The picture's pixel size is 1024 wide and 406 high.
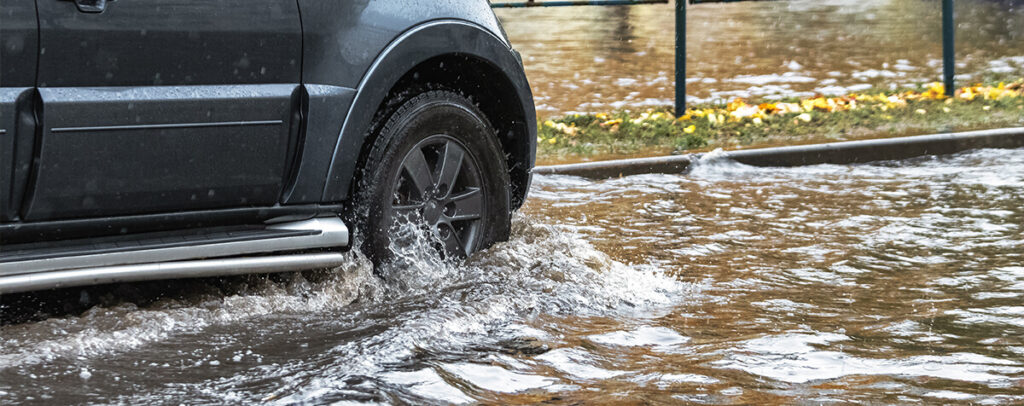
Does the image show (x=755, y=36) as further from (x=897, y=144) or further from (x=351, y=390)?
(x=351, y=390)

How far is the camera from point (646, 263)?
219 inches

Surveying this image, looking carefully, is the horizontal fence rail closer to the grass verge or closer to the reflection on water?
the grass verge

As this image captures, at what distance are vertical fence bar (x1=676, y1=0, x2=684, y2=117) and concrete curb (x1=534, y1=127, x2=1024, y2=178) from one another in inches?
60.8

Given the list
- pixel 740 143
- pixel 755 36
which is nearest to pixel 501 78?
pixel 740 143

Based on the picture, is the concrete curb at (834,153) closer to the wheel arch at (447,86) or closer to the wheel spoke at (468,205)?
the wheel arch at (447,86)

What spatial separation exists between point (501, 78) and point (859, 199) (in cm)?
283

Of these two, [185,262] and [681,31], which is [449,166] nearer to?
[185,262]

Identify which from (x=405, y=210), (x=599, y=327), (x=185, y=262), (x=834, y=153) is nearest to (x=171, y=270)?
(x=185, y=262)

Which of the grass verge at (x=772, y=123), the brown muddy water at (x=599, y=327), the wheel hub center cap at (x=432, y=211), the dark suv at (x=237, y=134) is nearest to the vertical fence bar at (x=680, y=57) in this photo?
the grass verge at (x=772, y=123)

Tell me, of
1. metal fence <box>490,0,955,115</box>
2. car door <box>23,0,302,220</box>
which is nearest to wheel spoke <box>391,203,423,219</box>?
car door <box>23,0,302,220</box>

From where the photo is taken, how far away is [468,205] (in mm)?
4961

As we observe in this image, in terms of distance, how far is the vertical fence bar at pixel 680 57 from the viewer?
985 cm

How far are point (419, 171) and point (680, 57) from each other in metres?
5.54

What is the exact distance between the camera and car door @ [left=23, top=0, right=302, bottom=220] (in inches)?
147
